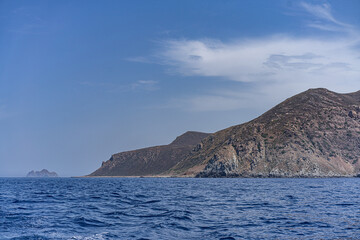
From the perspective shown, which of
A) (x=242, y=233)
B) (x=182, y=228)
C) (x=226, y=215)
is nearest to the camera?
(x=242, y=233)

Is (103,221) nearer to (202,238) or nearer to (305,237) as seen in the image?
(202,238)

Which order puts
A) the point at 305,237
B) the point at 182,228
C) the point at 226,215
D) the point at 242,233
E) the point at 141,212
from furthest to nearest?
the point at 141,212 → the point at 226,215 → the point at 182,228 → the point at 242,233 → the point at 305,237

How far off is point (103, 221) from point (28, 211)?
11.5 meters

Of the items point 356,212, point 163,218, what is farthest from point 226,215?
point 356,212

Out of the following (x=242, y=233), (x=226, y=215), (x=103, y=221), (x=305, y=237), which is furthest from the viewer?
(x=226, y=215)

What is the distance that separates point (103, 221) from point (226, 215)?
11.7 metres

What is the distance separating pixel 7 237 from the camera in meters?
23.2

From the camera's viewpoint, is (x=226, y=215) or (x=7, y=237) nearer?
(x=7, y=237)

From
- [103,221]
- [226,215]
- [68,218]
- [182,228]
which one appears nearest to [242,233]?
[182,228]

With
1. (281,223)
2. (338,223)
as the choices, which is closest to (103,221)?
(281,223)

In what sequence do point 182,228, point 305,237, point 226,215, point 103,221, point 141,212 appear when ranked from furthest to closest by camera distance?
1. point 141,212
2. point 226,215
3. point 103,221
4. point 182,228
5. point 305,237

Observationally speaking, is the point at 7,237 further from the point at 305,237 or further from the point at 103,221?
the point at 305,237

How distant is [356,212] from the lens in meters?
33.6

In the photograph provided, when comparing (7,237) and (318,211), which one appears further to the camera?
(318,211)
